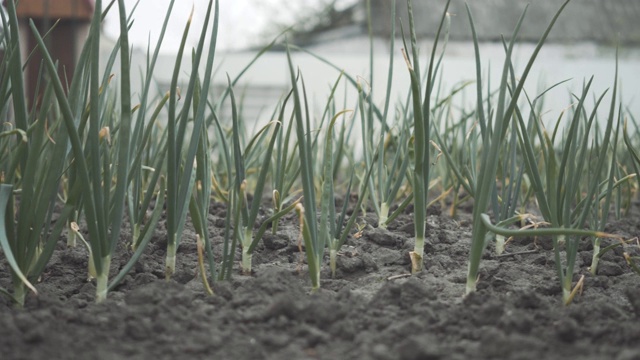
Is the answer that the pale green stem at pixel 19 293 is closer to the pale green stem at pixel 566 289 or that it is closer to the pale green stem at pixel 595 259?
the pale green stem at pixel 566 289

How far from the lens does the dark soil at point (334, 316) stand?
0.84m

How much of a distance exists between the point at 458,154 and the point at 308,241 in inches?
44.5

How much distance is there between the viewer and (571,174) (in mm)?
1153

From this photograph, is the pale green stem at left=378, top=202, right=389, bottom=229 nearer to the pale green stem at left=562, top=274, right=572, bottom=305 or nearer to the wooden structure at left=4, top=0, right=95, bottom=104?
the pale green stem at left=562, top=274, right=572, bottom=305

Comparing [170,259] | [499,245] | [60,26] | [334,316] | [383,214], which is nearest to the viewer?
[334,316]

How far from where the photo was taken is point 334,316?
0.95 metres

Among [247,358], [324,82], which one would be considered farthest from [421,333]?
[324,82]

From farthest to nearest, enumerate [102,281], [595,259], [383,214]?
1. [383,214]
2. [595,259]
3. [102,281]

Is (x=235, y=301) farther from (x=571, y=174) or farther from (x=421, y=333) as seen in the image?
(x=571, y=174)

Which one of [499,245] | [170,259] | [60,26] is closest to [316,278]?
[170,259]

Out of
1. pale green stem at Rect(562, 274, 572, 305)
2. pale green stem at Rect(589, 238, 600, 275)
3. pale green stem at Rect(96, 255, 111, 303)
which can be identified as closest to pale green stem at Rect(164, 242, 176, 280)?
pale green stem at Rect(96, 255, 111, 303)

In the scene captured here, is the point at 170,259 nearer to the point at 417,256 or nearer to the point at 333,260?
the point at 333,260

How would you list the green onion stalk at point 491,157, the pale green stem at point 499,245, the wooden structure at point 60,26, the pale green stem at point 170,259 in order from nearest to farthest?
Answer: the green onion stalk at point 491,157 → the pale green stem at point 170,259 → the pale green stem at point 499,245 → the wooden structure at point 60,26

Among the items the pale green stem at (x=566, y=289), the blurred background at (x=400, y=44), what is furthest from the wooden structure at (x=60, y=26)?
the pale green stem at (x=566, y=289)
